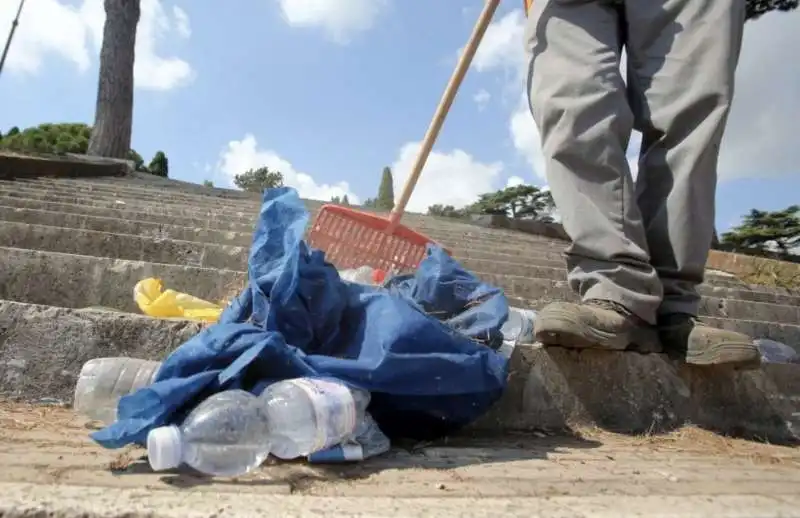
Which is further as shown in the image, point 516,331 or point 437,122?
point 437,122

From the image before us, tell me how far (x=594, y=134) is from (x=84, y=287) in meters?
1.68

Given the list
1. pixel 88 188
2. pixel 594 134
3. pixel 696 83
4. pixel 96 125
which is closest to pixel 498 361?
pixel 594 134

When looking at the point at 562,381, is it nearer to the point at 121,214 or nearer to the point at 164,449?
the point at 164,449

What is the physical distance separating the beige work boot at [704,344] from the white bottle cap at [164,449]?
53.5 inches

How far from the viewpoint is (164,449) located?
3.53 feet

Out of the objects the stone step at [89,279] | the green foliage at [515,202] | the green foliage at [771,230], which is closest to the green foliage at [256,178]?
the green foliage at [515,202]

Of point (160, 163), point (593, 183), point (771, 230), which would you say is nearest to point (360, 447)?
point (593, 183)

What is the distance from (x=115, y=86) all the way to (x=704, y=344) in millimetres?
10738

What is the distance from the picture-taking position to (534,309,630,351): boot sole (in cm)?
169

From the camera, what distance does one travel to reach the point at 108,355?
5.42 feet

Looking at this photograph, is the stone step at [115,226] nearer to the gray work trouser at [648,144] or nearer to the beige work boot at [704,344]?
the gray work trouser at [648,144]

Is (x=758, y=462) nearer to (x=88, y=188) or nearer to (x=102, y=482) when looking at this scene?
(x=102, y=482)

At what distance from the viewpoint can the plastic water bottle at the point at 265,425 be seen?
1166mm

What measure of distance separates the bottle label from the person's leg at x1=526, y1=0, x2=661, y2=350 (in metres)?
0.65
